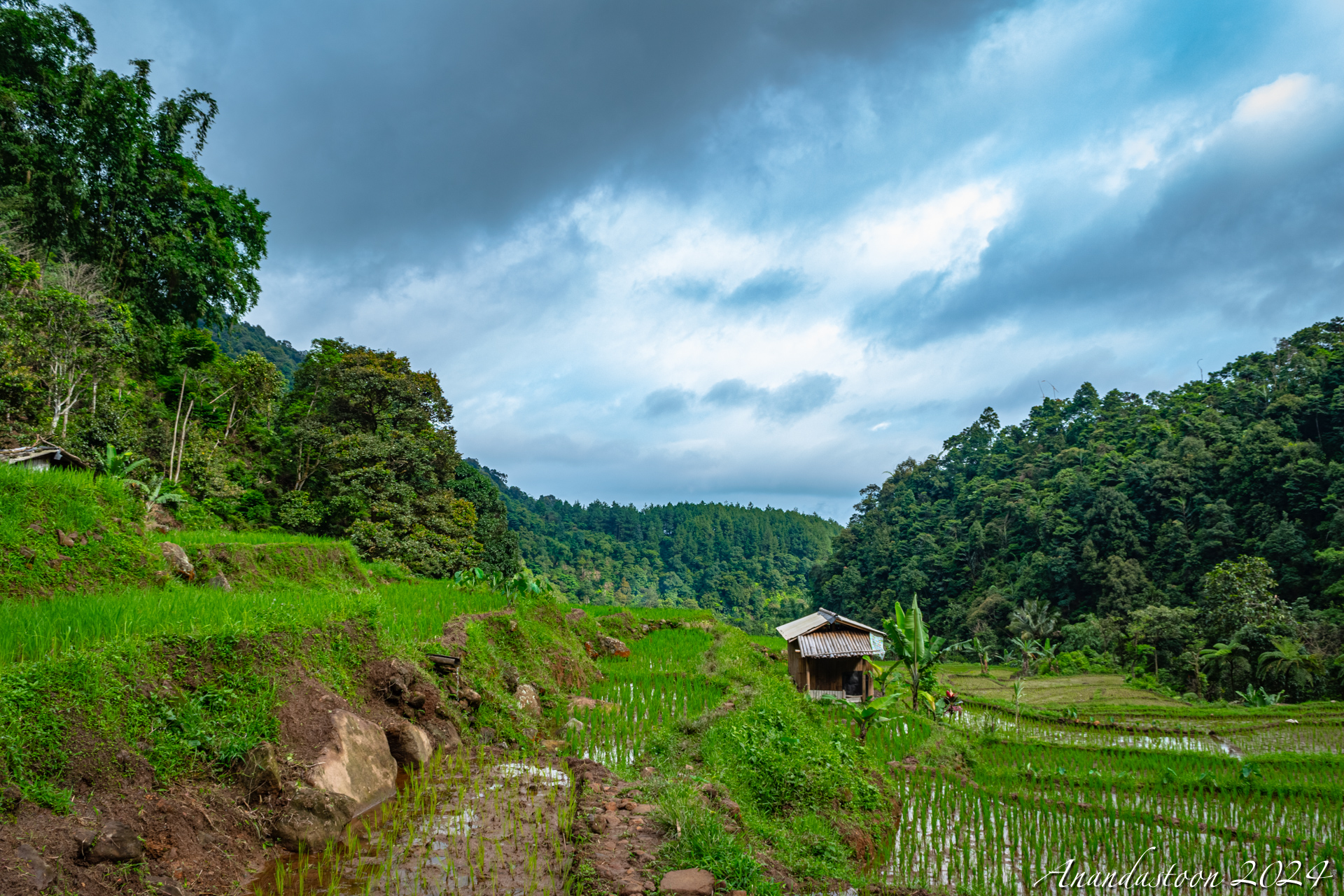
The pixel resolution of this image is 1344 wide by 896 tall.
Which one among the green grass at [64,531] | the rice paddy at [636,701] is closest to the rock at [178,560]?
the green grass at [64,531]

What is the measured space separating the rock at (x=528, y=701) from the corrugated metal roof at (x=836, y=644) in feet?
28.1

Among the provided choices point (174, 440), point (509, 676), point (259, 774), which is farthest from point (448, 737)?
point (174, 440)

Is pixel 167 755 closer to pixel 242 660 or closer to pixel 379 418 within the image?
pixel 242 660

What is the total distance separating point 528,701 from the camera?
949 centimetres

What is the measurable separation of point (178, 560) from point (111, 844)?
8.33m

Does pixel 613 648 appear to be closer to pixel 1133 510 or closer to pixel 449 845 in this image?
pixel 449 845

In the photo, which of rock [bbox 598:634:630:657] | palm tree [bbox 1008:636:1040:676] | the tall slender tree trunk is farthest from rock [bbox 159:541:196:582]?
palm tree [bbox 1008:636:1040:676]

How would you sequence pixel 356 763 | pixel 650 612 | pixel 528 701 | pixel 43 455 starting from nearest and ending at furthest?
pixel 356 763 → pixel 528 701 → pixel 43 455 → pixel 650 612

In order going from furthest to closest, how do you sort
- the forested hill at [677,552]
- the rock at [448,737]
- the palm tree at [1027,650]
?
1. the forested hill at [677,552]
2. the palm tree at [1027,650]
3. the rock at [448,737]

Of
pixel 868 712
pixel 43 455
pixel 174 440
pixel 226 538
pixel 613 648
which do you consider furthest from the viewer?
pixel 174 440

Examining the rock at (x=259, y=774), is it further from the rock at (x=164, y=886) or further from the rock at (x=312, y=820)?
the rock at (x=164, y=886)

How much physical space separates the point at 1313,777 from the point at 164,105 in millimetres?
37491

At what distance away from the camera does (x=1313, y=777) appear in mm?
10469

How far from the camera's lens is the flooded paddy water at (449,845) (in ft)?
14.2
